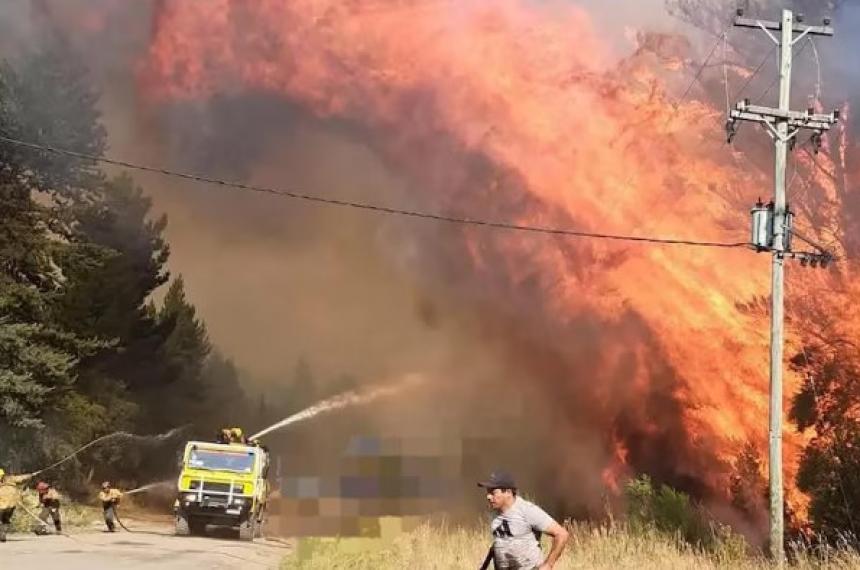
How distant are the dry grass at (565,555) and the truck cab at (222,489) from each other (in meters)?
5.23

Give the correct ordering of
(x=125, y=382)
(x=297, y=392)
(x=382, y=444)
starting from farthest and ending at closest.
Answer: (x=297, y=392)
(x=125, y=382)
(x=382, y=444)

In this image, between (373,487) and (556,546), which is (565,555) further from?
(556,546)

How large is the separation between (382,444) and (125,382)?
20065 millimetres

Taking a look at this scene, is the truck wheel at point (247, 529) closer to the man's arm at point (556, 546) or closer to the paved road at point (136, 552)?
the paved road at point (136, 552)

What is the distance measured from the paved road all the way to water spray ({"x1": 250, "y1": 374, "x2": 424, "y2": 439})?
13.9 meters

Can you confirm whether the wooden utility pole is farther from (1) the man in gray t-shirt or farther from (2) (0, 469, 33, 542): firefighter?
(2) (0, 469, 33, 542): firefighter

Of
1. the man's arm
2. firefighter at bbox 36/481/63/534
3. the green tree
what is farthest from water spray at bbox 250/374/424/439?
the man's arm

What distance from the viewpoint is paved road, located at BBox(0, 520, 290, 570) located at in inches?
760

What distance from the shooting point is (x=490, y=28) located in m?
36.9

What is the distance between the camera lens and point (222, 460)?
26.1 m

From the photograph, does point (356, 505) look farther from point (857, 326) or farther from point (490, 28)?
point (490, 28)

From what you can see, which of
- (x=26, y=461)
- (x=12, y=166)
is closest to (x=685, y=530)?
(x=26, y=461)

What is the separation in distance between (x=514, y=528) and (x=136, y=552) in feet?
49.5

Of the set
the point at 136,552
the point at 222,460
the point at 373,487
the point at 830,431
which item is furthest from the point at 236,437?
the point at 830,431
